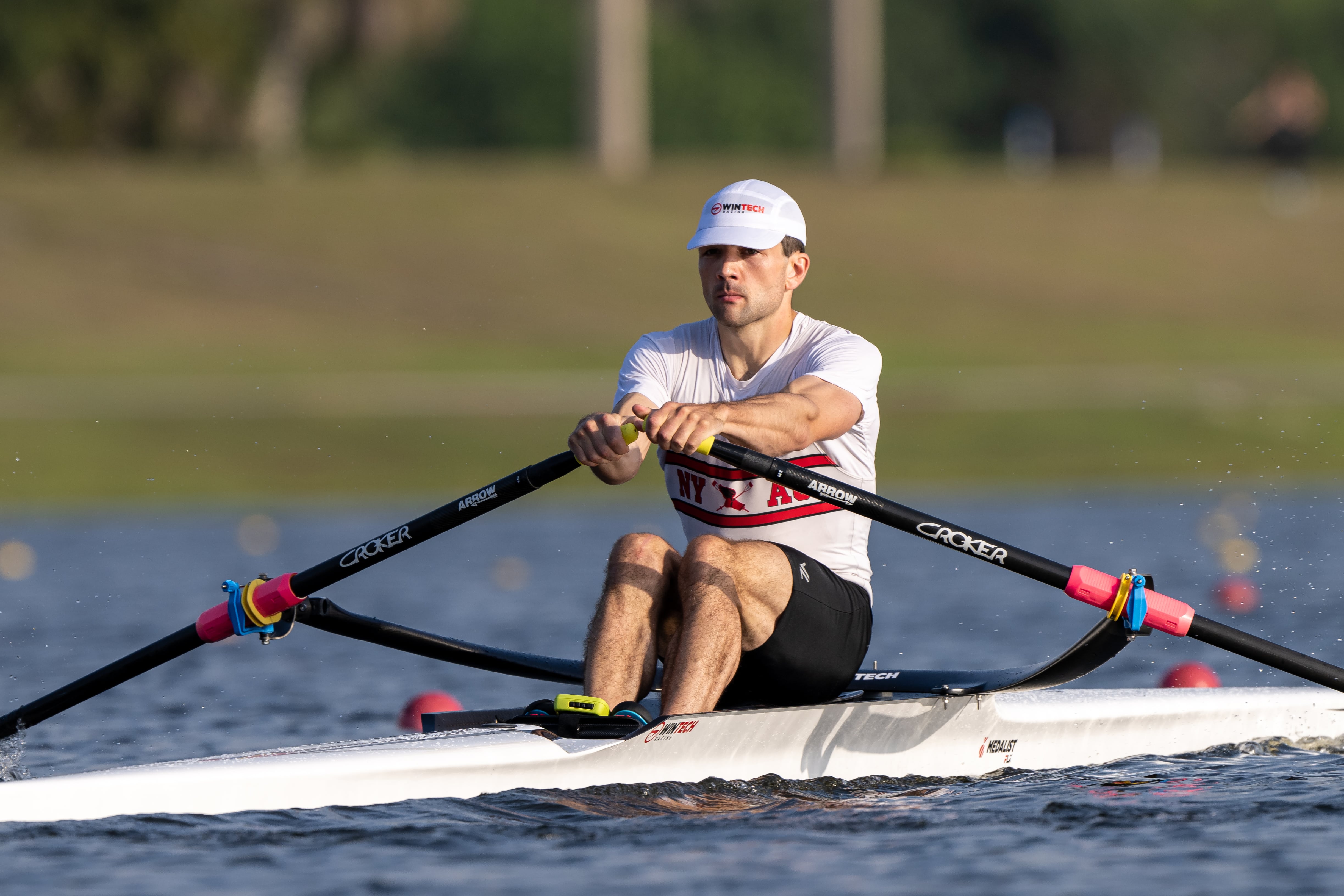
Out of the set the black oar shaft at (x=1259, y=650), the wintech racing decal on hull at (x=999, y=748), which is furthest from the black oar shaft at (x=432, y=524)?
the black oar shaft at (x=1259, y=650)

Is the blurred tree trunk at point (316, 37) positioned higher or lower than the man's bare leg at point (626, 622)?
higher

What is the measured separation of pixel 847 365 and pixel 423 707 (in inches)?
110

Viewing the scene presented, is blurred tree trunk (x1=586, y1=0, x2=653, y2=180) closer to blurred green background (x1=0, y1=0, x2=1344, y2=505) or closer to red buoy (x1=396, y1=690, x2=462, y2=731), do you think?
blurred green background (x1=0, y1=0, x2=1344, y2=505)

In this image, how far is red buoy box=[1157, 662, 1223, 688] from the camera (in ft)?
27.8

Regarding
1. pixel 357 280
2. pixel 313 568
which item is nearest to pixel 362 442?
pixel 357 280

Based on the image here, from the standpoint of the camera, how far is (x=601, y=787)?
19.4 ft

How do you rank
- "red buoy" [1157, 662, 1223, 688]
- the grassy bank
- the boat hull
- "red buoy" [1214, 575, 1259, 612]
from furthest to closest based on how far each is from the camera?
the grassy bank
"red buoy" [1214, 575, 1259, 612]
"red buoy" [1157, 662, 1223, 688]
the boat hull

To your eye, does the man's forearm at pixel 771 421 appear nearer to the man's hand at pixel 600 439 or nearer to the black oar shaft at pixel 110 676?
the man's hand at pixel 600 439

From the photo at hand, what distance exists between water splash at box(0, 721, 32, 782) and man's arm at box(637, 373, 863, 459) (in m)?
2.39

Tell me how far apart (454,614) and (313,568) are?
5358mm

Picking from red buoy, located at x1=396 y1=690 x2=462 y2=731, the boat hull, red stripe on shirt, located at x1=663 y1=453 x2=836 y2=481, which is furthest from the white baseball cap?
red buoy, located at x1=396 y1=690 x2=462 y2=731

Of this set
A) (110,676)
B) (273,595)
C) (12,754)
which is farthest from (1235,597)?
(12,754)

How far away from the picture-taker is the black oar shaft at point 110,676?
21.5ft

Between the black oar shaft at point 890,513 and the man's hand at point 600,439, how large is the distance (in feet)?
0.96
